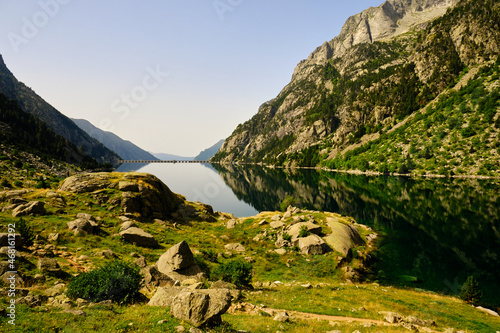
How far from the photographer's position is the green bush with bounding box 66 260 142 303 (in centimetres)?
1339

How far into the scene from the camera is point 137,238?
88.3 feet

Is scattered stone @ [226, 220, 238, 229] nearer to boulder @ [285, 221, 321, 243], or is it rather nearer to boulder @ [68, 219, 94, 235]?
boulder @ [285, 221, 321, 243]

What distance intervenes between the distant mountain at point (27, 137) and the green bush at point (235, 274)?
114149 mm

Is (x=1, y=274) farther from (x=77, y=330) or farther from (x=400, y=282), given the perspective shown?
(x=400, y=282)

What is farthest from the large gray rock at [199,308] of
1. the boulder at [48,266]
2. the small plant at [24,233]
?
the small plant at [24,233]

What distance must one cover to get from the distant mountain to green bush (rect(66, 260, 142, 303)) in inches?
4418

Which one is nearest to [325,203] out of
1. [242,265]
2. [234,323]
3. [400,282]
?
[400,282]

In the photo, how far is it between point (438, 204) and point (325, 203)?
29913mm

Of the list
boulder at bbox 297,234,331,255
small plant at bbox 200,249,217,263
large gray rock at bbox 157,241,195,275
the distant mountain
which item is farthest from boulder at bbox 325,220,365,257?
the distant mountain

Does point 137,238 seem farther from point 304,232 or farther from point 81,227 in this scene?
point 304,232

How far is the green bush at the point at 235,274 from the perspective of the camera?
793 inches

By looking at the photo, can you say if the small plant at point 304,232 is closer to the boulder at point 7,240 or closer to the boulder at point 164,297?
the boulder at point 164,297

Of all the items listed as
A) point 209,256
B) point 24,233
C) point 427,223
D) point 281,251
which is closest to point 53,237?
point 24,233

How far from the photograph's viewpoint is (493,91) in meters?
119
